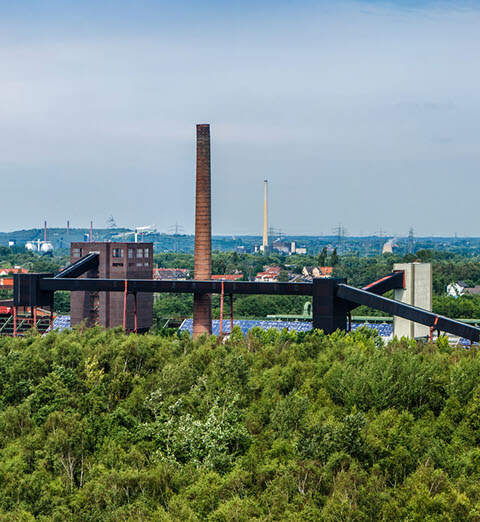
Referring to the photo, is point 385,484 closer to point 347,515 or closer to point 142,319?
point 347,515

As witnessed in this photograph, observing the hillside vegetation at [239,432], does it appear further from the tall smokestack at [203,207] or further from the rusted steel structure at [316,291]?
the tall smokestack at [203,207]

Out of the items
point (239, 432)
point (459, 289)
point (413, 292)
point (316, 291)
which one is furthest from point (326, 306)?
point (459, 289)

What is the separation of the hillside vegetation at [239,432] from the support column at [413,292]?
1597 cm

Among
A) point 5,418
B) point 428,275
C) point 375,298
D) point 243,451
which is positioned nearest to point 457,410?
point 243,451

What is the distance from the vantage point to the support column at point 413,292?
60.7m

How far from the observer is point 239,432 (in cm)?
3247

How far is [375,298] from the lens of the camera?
162 ft

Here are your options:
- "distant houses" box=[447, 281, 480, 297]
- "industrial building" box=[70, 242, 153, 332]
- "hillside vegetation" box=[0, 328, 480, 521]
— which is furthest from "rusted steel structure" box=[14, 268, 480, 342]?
"distant houses" box=[447, 281, 480, 297]

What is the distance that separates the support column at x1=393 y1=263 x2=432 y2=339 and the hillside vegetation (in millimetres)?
15974

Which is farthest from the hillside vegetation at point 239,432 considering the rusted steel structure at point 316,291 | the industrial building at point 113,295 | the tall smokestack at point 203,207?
the industrial building at point 113,295

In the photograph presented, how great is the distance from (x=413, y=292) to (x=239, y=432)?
3209 centimetres

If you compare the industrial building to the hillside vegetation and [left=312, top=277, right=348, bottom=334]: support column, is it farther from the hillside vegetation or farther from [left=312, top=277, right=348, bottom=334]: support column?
the hillside vegetation

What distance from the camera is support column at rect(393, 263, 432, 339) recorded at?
60.7 meters

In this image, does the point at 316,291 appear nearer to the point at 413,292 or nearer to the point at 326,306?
the point at 326,306
